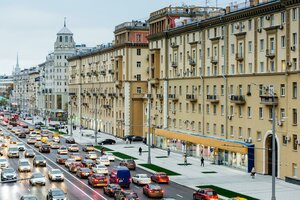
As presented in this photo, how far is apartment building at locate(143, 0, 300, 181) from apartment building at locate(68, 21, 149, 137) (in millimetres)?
13054

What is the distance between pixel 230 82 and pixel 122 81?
46871 millimetres

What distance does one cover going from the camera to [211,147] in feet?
262

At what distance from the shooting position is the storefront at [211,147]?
70250mm

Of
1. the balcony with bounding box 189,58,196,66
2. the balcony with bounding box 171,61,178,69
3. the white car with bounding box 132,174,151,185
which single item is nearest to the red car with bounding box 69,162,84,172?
the white car with bounding box 132,174,151,185

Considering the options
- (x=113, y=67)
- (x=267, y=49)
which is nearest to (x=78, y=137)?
(x=113, y=67)

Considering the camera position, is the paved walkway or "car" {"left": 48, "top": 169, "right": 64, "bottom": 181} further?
"car" {"left": 48, "top": 169, "right": 64, "bottom": 181}

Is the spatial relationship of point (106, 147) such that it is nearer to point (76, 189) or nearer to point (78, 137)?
point (78, 137)

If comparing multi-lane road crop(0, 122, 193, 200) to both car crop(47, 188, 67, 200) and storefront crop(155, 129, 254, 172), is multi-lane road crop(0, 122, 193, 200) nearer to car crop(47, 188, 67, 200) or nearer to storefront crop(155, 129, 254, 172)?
car crop(47, 188, 67, 200)

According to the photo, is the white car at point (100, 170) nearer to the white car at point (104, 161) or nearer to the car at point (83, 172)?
the car at point (83, 172)

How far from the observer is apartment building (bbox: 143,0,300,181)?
62719 millimetres

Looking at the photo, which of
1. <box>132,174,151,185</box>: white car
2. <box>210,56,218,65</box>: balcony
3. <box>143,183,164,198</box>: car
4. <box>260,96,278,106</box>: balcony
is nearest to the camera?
<box>143,183,164,198</box>: car

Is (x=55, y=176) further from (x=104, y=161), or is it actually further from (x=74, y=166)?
(x=104, y=161)

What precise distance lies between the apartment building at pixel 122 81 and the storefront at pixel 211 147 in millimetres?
18446

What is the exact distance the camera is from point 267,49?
67125mm
